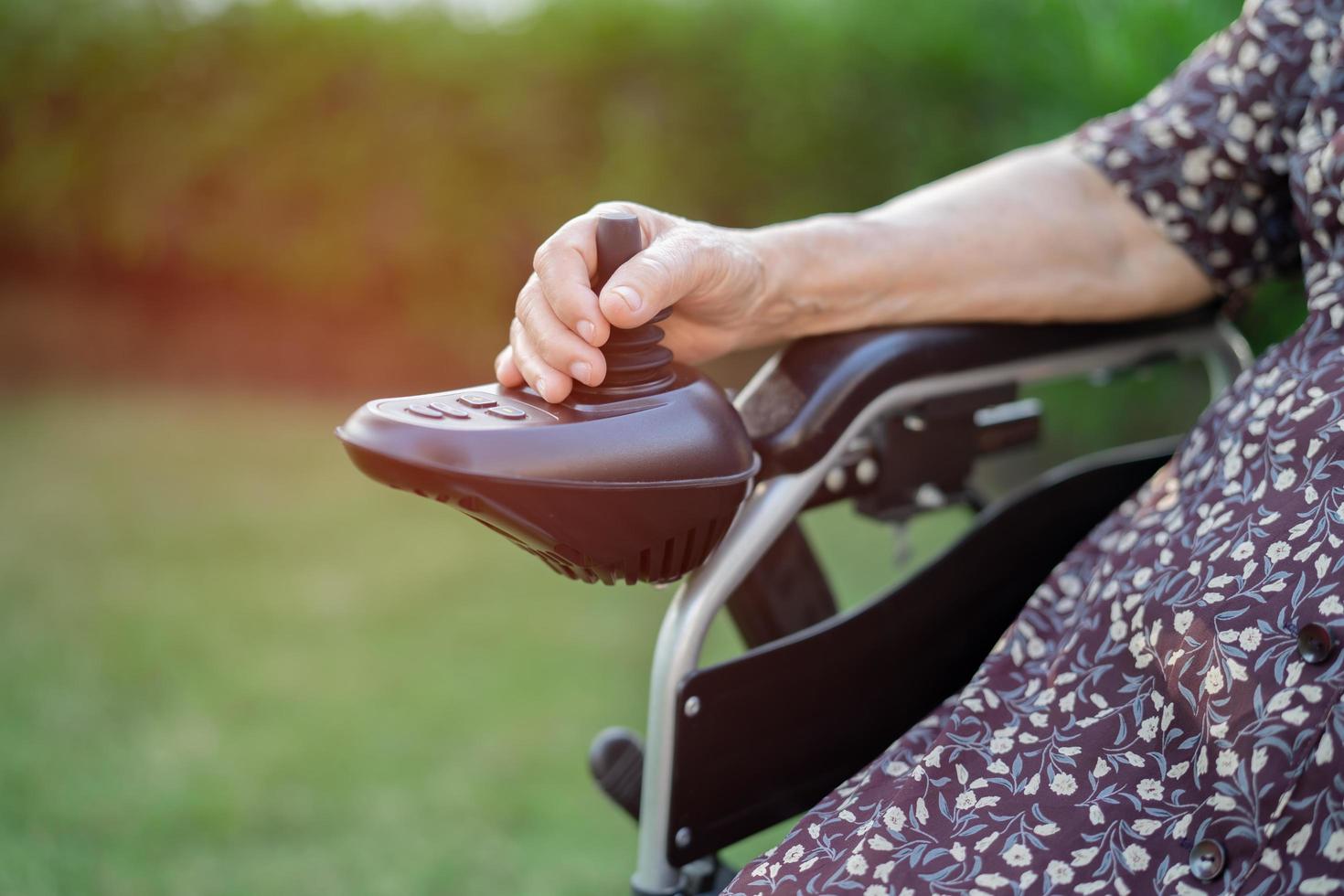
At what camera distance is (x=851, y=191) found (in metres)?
3.30

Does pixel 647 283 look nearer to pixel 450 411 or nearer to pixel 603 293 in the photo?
pixel 603 293

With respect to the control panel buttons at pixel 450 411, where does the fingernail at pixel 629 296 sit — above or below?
above

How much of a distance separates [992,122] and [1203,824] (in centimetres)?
238

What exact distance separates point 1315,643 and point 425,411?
590 millimetres

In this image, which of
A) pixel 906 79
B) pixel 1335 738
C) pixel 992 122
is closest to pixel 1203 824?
pixel 1335 738

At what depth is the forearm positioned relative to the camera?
104cm

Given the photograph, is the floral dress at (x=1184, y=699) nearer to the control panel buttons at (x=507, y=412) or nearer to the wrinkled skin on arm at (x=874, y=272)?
the wrinkled skin on arm at (x=874, y=272)

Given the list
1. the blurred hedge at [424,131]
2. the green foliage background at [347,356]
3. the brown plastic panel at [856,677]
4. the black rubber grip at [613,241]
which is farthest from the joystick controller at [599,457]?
the blurred hedge at [424,131]

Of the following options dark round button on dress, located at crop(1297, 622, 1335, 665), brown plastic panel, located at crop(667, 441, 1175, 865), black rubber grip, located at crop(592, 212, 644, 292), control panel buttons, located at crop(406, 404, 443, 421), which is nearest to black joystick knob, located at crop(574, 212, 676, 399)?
black rubber grip, located at crop(592, 212, 644, 292)

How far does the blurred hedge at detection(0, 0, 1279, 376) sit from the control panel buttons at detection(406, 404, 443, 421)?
8.20 feet

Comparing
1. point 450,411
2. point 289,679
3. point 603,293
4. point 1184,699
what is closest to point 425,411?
point 450,411

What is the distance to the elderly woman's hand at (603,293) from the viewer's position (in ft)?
2.69

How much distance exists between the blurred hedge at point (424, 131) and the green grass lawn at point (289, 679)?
732 mm

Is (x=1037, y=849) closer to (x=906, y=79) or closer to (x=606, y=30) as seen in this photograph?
(x=906, y=79)
